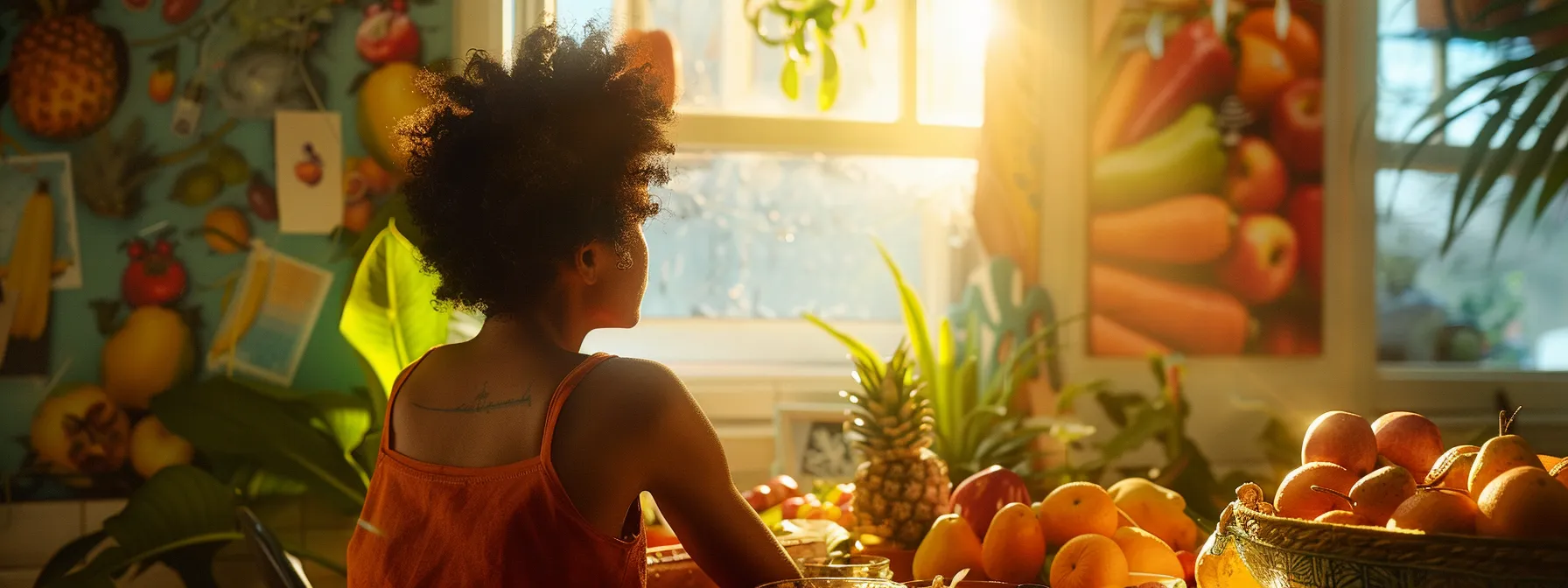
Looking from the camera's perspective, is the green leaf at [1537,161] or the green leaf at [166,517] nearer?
the green leaf at [166,517]

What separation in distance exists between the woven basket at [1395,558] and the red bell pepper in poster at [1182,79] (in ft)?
5.63

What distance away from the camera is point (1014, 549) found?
117 cm

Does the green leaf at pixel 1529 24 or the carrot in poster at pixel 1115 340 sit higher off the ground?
the green leaf at pixel 1529 24

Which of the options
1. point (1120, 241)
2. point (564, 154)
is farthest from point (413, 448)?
point (1120, 241)

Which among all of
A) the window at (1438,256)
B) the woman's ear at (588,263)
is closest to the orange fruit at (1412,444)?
the woman's ear at (588,263)

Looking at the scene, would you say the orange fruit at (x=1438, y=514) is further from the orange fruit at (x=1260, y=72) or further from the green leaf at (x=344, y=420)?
the orange fruit at (x=1260, y=72)

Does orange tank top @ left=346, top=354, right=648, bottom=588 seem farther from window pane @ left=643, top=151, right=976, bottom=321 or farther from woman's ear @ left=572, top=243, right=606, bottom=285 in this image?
window pane @ left=643, top=151, right=976, bottom=321

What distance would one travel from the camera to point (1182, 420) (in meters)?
2.20

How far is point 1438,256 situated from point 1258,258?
0.59 m

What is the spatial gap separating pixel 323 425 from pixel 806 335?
3.54 feet

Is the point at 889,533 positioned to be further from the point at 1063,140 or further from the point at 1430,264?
the point at 1430,264

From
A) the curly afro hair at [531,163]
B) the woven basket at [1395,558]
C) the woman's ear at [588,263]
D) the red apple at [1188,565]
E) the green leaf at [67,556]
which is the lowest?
the green leaf at [67,556]

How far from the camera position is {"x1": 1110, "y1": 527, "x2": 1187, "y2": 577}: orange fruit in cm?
113

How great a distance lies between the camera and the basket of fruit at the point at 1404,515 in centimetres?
71
